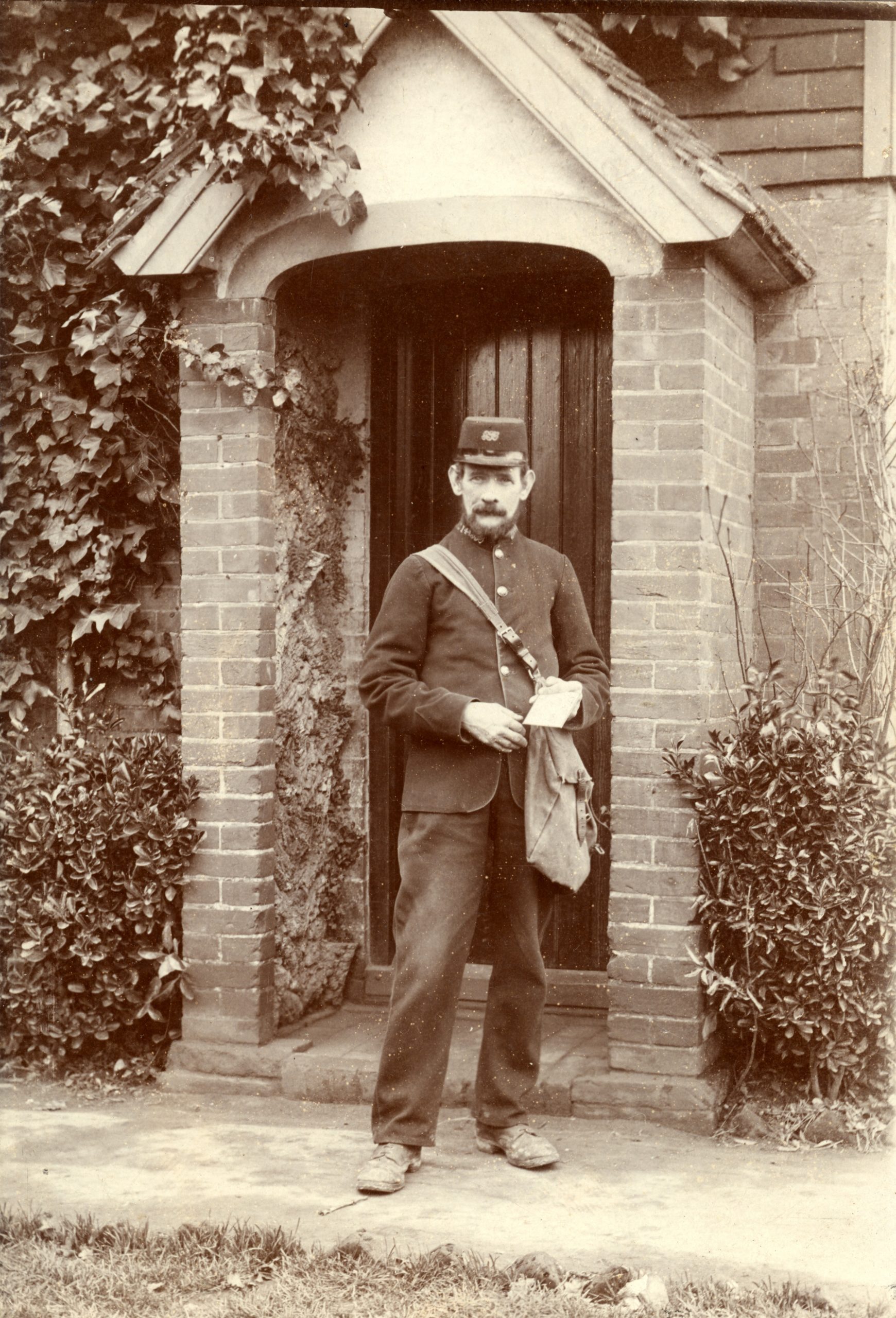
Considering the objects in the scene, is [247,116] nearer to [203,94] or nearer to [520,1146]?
[203,94]

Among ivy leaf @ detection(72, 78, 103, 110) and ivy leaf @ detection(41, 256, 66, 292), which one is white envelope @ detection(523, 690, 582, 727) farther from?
ivy leaf @ detection(72, 78, 103, 110)

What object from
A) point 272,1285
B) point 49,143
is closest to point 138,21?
point 49,143

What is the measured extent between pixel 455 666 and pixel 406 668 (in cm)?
16

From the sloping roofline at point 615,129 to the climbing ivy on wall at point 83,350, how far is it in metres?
0.97

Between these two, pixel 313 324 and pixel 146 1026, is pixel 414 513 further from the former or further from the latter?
pixel 146 1026

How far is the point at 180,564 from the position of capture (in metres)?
6.24

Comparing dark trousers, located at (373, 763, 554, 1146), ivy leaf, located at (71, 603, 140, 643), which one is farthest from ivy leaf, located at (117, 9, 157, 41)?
dark trousers, located at (373, 763, 554, 1146)

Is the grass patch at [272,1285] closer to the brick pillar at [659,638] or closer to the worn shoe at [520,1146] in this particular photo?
the worn shoe at [520,1146]

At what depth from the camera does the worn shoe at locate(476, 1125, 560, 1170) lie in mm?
4688

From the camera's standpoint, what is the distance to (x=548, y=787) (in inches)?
181

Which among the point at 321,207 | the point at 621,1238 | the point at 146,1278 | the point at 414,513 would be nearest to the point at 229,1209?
the point at 146,1278

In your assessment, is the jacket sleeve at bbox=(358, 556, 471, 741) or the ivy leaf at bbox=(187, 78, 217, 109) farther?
the ivy leaf at bbox=(187, 78, 217, 109)

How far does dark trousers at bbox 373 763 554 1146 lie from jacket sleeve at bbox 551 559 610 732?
42 centimetres

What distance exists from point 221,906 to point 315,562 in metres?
1.47
